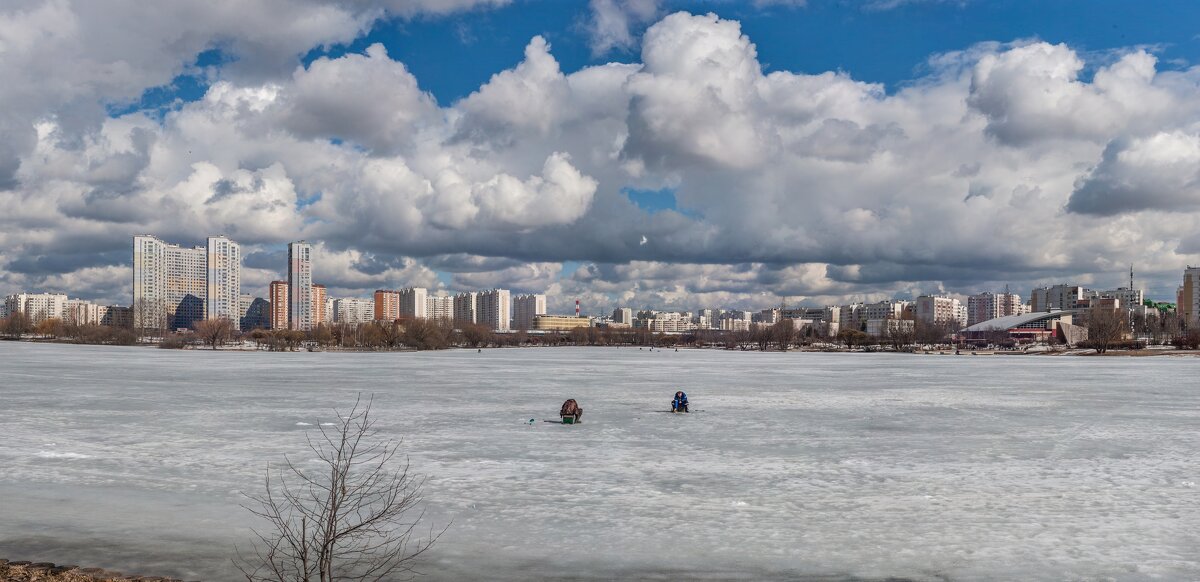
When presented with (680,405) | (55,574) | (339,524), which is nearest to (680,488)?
(339,524)

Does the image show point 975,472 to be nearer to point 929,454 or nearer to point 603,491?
point 929,454

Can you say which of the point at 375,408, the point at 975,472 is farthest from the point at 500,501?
the point at 375,408

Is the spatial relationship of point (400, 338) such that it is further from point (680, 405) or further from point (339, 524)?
point (339, 524)

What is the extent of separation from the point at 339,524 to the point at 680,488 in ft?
16.1

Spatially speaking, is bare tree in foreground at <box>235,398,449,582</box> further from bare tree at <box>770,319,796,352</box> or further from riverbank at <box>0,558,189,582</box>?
bare tree at <box>770,319,796,352</box>

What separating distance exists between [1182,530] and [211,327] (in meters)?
156

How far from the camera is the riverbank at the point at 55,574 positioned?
7.24 meters

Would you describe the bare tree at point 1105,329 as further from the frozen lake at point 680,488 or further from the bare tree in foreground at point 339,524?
the bare tree in foreground at point 339,524

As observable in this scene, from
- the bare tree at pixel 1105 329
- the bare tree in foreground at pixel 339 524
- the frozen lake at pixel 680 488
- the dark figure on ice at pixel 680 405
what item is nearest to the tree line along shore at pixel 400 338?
the bare tree at pixel 1105 329

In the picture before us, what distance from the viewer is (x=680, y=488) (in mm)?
12141

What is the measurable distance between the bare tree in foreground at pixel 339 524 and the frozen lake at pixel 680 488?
1.10ft

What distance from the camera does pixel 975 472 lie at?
13.6m

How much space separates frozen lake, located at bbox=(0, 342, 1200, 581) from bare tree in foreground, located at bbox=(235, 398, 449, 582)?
0.33m

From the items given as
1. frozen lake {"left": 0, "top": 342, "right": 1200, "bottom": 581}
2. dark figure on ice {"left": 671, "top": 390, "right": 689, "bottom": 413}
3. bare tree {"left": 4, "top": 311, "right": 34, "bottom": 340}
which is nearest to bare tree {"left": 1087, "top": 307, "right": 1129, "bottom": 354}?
frozen lake {"left": 0, "top": 342, "right": 1200, "bottom": 581}
